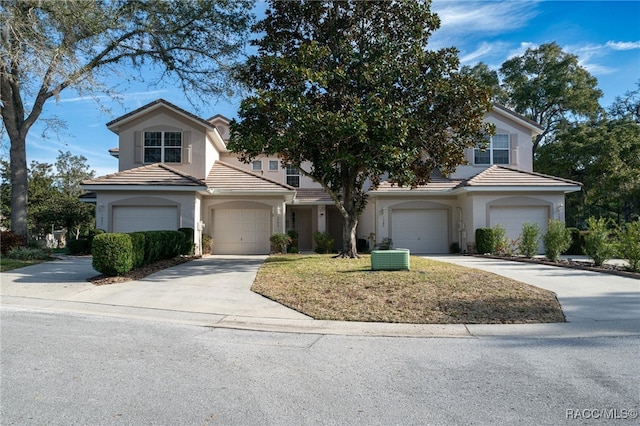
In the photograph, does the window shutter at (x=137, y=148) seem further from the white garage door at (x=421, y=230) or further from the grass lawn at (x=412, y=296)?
the white garage door at (x=421, y=230)

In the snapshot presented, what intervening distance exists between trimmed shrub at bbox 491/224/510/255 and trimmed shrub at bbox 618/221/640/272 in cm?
595

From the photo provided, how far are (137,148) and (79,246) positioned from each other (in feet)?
17.3

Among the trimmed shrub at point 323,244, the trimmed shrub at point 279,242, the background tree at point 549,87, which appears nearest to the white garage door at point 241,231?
the trimmed shrub at point 279,242

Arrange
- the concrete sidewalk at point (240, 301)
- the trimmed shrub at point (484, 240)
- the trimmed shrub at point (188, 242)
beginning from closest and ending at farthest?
1. the concrete sidewalk at point (240, 301)
2. the trimmed shrub at point (188, 242)
3. the trimmed shrub at point (484, 240)

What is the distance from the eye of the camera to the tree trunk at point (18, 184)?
1869 cm

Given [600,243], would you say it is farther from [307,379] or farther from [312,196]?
[312,196]

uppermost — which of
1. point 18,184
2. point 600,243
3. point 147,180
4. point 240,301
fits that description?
point 147,180

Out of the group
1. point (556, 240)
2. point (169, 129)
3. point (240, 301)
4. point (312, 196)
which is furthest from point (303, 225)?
point (240, 301)

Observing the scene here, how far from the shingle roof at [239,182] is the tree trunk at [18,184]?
7712mm

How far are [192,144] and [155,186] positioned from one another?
340cm

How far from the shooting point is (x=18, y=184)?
61.6 ft

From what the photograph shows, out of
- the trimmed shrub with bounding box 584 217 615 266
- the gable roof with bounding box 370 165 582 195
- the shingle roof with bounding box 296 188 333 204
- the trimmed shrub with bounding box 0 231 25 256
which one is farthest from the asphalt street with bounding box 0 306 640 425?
the shingle roof with bounding box 296 188 333 204

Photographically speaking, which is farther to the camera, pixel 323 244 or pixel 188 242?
pixel 323 244

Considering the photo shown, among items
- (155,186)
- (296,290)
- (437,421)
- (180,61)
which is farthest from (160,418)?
→ (180,61)
